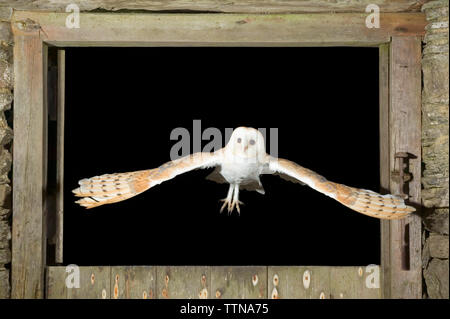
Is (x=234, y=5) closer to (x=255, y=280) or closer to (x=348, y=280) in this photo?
(x=255, y=280)

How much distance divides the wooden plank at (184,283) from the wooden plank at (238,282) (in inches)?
2.1

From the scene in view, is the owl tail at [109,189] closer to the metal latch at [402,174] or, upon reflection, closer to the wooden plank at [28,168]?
the wooden plank at [28,168]

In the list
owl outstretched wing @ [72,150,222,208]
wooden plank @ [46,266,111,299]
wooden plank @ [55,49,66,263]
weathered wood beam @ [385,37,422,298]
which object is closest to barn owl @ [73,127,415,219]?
owl outstretched wing @ [72,150,222,208]

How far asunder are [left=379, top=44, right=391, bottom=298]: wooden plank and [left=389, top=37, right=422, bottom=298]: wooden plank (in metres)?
0.04

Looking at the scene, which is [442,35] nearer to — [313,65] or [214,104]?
[313,65]

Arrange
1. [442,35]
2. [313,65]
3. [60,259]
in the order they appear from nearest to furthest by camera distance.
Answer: [442,35], [60,259], [313,65]

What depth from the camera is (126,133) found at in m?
3.24

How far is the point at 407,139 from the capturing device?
8.41 feet

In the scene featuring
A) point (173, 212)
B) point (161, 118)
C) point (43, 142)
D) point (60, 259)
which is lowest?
point (60, 259)

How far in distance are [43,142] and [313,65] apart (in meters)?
1.69

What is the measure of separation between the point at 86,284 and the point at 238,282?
31.5 inches

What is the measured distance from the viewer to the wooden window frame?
8.39 feet

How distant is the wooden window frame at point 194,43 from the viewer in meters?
2.56

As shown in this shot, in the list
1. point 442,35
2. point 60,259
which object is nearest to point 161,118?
point 60,259
